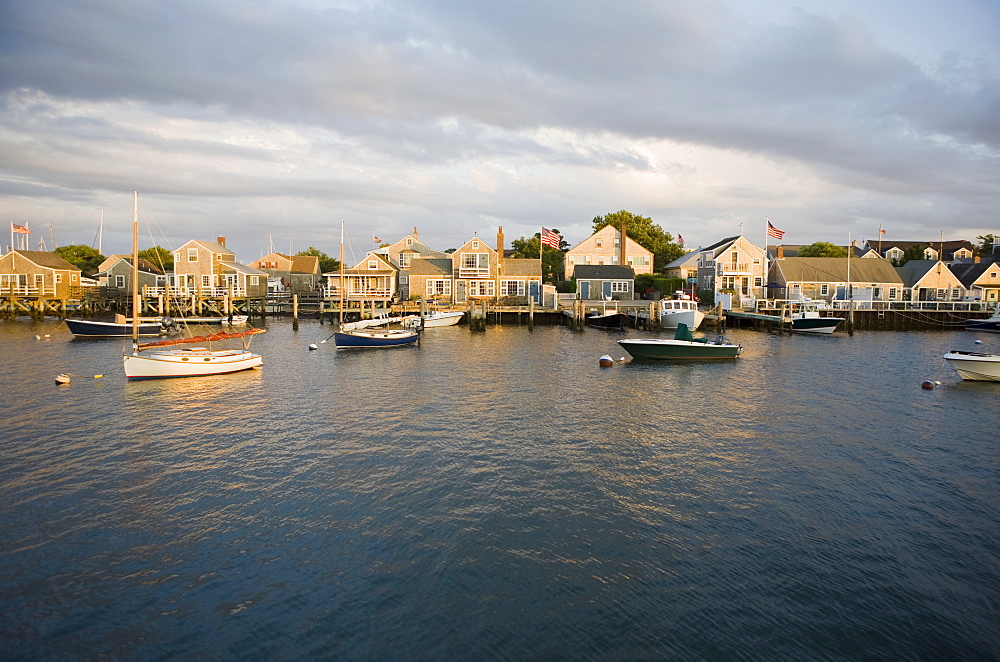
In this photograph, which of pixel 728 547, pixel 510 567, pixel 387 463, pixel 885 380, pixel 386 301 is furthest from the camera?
pixel 386 301

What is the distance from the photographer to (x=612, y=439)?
78.0ft

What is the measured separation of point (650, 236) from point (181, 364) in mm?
92175

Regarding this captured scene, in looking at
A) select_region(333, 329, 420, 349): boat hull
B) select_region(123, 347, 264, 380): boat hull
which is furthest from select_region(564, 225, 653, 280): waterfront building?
select_region(123, 347, 264, 380): boat hull

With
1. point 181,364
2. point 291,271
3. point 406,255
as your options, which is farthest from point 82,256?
point 181,364

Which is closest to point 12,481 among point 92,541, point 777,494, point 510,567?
point 92,541

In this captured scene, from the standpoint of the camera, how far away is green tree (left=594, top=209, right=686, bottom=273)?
11112 cm

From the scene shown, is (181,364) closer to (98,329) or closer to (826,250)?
(98,329)

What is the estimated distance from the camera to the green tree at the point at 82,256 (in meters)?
121

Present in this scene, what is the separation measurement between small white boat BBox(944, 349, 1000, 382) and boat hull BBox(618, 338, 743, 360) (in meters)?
13.2

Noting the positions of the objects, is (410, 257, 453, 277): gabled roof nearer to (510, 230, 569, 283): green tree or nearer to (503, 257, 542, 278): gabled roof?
(503, 257, 542, 278): gabled roof

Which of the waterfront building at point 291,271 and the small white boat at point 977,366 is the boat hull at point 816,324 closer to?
the small white boat at point 977,366

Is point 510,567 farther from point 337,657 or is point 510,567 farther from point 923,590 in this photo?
point 923,590

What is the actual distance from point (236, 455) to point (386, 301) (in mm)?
55750

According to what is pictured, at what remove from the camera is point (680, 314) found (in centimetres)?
6134
